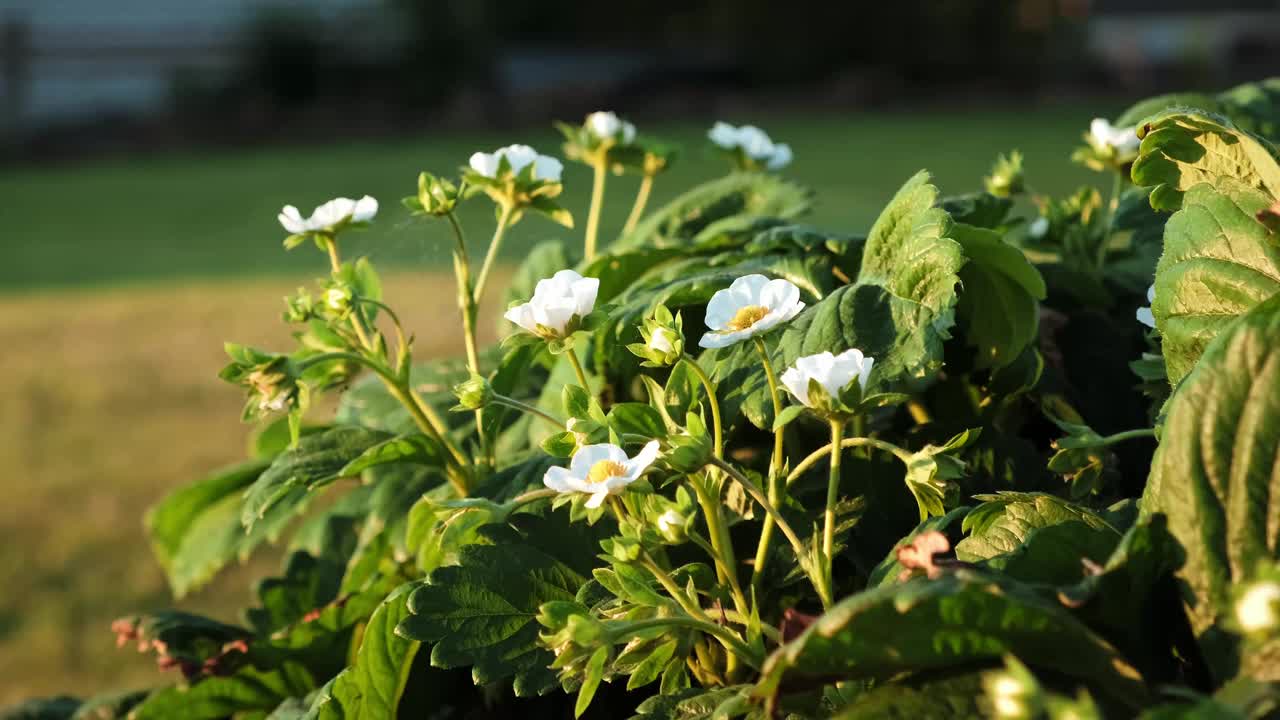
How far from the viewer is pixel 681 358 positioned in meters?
0.72

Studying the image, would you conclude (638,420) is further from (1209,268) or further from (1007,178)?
(1007,178)

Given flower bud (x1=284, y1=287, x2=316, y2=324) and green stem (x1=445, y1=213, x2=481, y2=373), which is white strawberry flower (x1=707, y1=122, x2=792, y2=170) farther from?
flower bud (x1=284, y1=287, x2=316, y2=324)

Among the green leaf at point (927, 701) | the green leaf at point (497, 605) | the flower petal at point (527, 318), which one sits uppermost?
the flower petal at point (527, 318)

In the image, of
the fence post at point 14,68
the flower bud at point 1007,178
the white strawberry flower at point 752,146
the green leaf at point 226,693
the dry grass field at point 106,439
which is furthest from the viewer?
the fence post at point 14,68

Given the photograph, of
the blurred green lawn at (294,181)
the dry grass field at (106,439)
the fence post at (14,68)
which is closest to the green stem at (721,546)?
the dry grass field at (106,439)

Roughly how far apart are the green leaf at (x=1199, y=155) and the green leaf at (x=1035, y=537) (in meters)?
0.18

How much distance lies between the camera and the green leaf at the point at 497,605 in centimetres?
74

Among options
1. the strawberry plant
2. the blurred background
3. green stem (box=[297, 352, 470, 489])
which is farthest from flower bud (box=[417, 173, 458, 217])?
the blurred background

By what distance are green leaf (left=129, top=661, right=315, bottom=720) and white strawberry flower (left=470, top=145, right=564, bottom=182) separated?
37cm

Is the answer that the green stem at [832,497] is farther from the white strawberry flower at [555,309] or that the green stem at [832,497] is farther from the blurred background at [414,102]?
the blurred background at [414,102]

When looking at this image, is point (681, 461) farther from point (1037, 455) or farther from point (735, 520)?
point (1037, 455)

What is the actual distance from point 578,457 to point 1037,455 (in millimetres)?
338

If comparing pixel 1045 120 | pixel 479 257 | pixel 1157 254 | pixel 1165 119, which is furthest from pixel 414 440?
pixel 1045 120

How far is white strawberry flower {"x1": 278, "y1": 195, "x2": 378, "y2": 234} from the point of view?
90 centimetres
